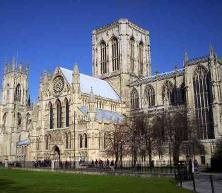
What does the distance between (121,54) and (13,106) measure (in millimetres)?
44214

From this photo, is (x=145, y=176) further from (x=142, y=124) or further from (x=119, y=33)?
(x=119, y=33)

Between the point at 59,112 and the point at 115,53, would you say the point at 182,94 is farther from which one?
the point at 59,112

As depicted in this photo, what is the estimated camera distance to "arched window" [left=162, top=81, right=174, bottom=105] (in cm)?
7612

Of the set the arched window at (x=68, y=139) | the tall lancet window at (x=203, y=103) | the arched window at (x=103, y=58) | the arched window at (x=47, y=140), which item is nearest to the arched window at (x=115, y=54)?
the arched window at (x=103, y=58)

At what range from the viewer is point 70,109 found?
234 feet

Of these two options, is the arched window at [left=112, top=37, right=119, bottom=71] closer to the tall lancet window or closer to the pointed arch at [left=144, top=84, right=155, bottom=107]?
the pointed arch at [left=144, top=84, right=155, bottom=107]

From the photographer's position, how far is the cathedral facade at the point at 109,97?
65.4m

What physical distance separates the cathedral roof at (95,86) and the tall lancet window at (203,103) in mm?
22917

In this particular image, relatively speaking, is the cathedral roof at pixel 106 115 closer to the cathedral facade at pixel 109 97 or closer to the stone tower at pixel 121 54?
the cathedral facade at pixel 109 97

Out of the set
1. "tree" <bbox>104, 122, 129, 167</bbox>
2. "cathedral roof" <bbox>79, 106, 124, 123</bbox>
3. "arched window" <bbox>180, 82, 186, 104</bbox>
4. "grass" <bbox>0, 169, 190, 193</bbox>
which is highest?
"arched window" <bbox>180, 82, 186, 104</bbox>

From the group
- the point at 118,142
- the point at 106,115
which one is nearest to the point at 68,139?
the point at 106,115

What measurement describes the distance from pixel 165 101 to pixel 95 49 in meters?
30.2

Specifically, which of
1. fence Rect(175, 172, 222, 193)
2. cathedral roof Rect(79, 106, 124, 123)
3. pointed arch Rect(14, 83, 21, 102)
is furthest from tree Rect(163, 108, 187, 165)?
pointed arch Rect(14, 83, 21, 102)

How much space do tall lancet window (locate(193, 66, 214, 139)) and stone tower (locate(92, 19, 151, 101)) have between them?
916 inches
